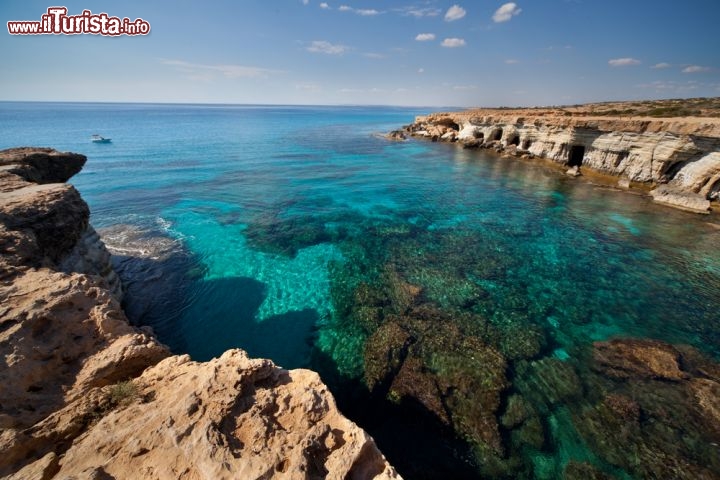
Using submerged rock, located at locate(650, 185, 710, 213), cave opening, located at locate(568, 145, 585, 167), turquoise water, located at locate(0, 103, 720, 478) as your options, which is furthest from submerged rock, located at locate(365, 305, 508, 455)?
cave opening, located at locate(568, 145, 585, 167)

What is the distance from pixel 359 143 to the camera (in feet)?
184

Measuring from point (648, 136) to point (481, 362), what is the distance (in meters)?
29.4

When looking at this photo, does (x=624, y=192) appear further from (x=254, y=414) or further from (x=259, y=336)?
(x=254, y=414)

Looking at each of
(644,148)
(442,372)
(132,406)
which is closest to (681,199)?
(644,148)

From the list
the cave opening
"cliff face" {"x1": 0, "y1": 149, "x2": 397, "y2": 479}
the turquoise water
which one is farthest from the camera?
the cave opening

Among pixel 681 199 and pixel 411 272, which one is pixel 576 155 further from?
pixel 411 272

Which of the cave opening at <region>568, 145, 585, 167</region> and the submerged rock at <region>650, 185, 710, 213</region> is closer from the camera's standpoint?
the submerged rock at <region>650, 185, 710, 213</region>

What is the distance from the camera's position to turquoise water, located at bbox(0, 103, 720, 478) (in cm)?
1023

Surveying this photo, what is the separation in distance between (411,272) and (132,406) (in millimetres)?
11968

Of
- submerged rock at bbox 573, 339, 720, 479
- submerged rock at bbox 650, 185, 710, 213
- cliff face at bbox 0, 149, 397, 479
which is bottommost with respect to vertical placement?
submerged rock at bbox 573, 339, 720, 479

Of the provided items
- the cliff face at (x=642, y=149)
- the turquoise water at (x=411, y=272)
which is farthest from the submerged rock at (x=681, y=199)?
the turquoise water at (x=411, y=272)

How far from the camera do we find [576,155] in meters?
36.0

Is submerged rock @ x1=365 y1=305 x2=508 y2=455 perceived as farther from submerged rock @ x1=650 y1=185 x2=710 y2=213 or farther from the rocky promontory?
the rocky promontory

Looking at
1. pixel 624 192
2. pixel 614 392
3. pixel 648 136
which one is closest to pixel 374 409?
pixel 614 392
